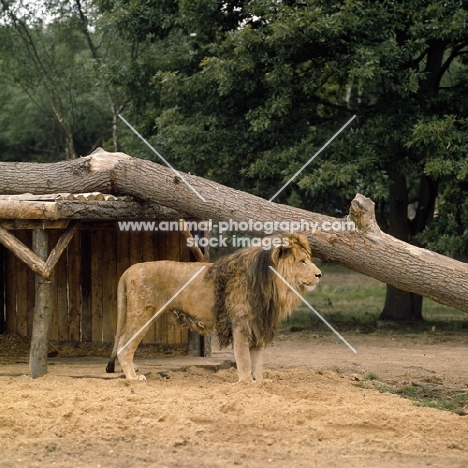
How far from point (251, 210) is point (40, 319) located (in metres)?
2.75

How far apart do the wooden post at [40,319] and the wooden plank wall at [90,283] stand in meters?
2.47

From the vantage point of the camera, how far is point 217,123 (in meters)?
16.0

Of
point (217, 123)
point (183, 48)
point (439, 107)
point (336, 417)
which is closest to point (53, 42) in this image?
point (183, 48)

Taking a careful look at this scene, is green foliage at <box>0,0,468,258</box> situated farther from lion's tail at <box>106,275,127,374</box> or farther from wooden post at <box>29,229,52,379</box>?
Answer: wooden post at <box>29,229,52,379</box>

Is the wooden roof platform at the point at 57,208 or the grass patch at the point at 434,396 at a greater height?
the wooden roof platform at the point at 57,208

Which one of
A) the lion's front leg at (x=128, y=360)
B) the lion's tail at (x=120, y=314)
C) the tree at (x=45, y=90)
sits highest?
the tree at (x=45, y=90)

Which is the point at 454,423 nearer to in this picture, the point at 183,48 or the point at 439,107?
the point at 439,107

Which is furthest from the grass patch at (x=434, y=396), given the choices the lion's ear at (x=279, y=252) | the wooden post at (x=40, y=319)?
the wooden post at (x=40, y=319)

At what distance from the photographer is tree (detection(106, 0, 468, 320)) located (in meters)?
14.3

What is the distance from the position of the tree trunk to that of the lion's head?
26.1 feet

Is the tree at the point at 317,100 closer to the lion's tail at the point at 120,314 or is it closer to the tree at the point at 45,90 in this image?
the lion's tail at the point at 120,314

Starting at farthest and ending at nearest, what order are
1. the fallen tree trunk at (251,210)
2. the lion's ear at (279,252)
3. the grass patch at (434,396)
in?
the fallen tree trunk at (251,210) < the lion's ear at (279,252) < the grass patch at (434,396)

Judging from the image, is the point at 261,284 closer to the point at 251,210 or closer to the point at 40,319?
the point at 251,210

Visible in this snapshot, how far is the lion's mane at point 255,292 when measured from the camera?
9406 mm
